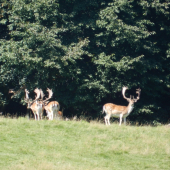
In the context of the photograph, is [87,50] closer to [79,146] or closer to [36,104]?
[36,104]

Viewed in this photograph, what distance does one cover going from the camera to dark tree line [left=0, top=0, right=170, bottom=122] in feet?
52.3

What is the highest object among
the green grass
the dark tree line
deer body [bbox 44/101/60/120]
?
the dark tree line

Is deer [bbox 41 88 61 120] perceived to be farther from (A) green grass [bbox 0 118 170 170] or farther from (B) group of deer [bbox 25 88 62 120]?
(A) green grass [bbox 0 118 170 170]

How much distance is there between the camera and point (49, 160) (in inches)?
376

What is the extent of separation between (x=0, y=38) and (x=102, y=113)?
6.60 metres

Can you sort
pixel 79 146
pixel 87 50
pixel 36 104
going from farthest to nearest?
pixel 87 50 → pixel 36 104 → pixel 79 146

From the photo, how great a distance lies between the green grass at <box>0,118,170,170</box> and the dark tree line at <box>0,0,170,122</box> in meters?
3.76

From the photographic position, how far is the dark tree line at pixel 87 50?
1593 centimetres

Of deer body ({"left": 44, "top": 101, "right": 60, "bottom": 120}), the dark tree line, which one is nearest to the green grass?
deer body ({"left": 44, "top": 101, "right": 60, "bottom": 120})

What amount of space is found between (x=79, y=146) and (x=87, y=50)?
24.3 ft

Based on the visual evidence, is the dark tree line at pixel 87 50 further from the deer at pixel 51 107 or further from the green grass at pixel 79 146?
the green grass at pixel 79 146

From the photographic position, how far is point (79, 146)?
430 inches

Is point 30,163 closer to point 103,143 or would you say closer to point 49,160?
point 49,160

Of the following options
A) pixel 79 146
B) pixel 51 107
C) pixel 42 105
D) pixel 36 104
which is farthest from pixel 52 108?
pixel 79 146
